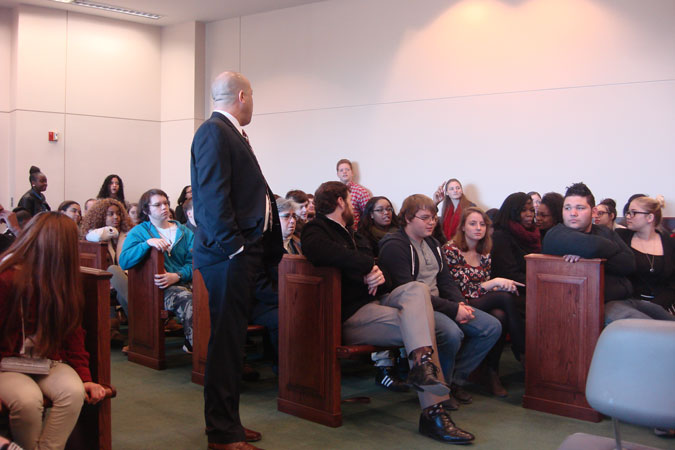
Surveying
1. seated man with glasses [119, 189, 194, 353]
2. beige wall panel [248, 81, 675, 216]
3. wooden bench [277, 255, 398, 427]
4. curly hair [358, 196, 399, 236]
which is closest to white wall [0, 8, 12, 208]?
beige wall panel [248, 81, 675, 216]

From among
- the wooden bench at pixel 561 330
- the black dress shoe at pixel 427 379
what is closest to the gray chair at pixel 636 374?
the black dress shoe at pixel 427 379

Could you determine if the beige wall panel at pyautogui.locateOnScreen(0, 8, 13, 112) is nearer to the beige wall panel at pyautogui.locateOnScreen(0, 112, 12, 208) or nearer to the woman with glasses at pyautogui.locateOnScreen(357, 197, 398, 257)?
the beige wall panel at pyautogui.locateOnScreen(0, 112, 12, 208)

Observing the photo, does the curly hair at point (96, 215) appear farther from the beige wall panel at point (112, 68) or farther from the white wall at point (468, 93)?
the beige wall panel at point (112, 68)

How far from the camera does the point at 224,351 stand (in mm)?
2701

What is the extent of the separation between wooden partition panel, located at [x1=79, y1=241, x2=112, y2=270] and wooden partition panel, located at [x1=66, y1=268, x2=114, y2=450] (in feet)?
6.63

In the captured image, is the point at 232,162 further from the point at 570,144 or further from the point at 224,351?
the point at 570,144

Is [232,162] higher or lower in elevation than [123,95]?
lower

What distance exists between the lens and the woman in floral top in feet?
12.5

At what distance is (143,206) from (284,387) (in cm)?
186

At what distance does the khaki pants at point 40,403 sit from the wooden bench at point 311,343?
1236 millimetres

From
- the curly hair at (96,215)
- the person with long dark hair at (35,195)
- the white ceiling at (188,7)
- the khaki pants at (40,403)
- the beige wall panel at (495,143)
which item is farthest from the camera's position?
the white ceiling at (188,7)

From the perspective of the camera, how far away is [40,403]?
2.16m

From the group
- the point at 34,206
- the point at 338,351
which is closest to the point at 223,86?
the point at 338,351

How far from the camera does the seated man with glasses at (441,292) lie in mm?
3453
